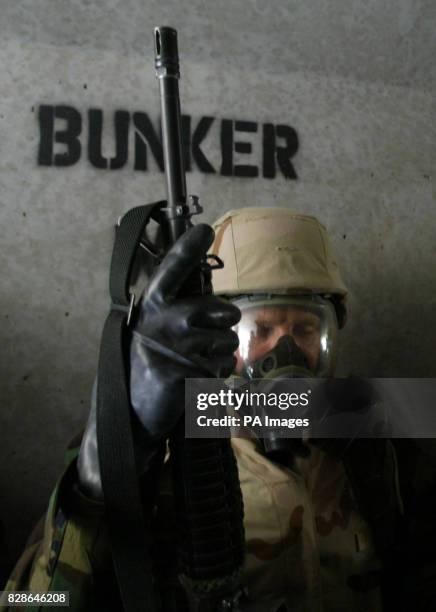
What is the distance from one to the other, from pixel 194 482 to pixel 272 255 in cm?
48

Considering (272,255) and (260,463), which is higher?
(272,255)

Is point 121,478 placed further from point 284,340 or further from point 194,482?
point 284,340

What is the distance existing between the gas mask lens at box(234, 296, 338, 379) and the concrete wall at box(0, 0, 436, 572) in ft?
1.14

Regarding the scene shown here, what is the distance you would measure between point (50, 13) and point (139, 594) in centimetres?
108

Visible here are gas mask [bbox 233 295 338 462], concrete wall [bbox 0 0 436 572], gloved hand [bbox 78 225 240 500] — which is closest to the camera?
gloved hand [bbox 78 225 240 500]

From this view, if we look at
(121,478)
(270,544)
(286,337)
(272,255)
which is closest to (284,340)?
(286,337)

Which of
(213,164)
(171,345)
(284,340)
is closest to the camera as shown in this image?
(171,345)

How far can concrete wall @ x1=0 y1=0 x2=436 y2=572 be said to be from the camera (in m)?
1.09

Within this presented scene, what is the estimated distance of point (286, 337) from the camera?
0.92 metres

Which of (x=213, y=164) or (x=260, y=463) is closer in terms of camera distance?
(x=260, y=463)

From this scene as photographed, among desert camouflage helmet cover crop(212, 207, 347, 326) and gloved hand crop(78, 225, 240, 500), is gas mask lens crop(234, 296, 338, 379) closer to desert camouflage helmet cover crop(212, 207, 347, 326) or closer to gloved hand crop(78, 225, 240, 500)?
desert camouflage helmet cover crop(212, 207, 347, 326)

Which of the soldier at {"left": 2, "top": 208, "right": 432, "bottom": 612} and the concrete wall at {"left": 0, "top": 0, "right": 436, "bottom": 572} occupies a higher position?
the concrete wall at {"left": 0, "top": 0, "right": 436, "bottom": 572}

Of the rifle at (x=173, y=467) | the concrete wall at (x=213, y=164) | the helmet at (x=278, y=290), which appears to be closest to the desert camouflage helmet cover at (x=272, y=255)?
the helmet at (x=278, y=290)

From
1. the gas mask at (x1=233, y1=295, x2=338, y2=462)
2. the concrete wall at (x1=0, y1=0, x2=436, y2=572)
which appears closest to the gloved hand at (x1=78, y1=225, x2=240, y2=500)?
the gas mask at (x1=233, y1=295, x2=338, y2=462)
